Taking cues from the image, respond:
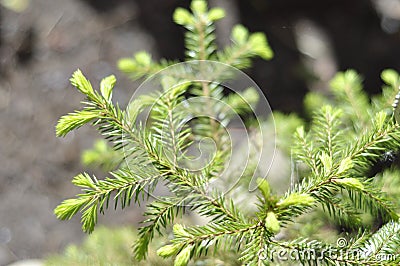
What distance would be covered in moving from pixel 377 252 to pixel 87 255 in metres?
0.62

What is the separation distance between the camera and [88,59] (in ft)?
7.16

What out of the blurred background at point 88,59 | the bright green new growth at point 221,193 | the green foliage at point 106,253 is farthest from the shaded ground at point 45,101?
the bright green new growth at point 221,193

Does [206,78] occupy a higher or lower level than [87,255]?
higher

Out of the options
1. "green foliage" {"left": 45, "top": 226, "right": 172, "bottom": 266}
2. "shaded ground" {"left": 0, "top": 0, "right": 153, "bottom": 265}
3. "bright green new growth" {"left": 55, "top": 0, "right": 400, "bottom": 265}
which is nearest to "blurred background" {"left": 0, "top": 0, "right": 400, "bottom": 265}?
"shaded ground" {"left": 0, "top": 0, "right": 153, "bottom": 265}

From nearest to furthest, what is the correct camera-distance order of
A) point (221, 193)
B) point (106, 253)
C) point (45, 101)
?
point (221, 193) → point (106, 253) → point (45, 101)

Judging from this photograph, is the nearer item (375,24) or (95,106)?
(95,106)

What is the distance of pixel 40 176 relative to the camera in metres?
2.07

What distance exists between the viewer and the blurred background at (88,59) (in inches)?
79.6

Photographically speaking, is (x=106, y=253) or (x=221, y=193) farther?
(x=106, y=253)

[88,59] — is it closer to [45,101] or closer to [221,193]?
[45,101]

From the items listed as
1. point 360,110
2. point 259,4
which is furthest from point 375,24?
point 360,110

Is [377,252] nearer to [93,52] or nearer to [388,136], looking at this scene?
[388,136]

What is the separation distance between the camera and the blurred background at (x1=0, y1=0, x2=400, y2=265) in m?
2.02


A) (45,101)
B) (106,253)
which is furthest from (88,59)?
(106,253)
